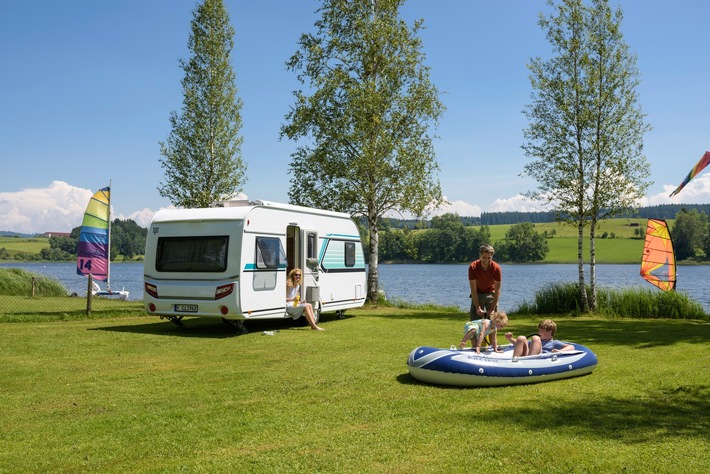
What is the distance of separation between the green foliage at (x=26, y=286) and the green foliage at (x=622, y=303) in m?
19.6

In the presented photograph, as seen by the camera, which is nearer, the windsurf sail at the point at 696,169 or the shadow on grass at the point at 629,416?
the shadow on grass at the point at 629,416

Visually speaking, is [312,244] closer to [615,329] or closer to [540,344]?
[615,329]

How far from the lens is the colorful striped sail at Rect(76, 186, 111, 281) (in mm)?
26141

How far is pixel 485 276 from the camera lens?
32.9 feet

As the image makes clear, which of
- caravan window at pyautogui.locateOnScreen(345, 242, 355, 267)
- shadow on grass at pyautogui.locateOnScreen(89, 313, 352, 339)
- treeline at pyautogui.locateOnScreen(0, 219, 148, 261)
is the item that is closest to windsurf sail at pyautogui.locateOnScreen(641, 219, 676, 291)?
caravan window at pyautogui.locateOnScreen(345, 242, 355, 267)

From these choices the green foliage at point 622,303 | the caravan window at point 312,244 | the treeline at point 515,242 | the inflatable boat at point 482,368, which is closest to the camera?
the inflatable boat at point 482,368

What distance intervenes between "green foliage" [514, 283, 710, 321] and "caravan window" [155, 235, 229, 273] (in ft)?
38.4

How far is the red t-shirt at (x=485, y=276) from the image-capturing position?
10008mm

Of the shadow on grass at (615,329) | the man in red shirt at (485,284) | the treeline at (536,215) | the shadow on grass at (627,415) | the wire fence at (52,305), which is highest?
the treeline at (536,215)

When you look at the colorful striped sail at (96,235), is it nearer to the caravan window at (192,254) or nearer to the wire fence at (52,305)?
the wire fence at (52,305)

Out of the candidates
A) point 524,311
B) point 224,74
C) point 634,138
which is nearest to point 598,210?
point 634,138

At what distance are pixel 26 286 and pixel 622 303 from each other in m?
24.1

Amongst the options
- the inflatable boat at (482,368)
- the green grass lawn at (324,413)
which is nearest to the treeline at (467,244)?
the green grass lawn at (324,413)

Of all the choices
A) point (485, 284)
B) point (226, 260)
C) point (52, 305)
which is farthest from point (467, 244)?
point (485, 284)
